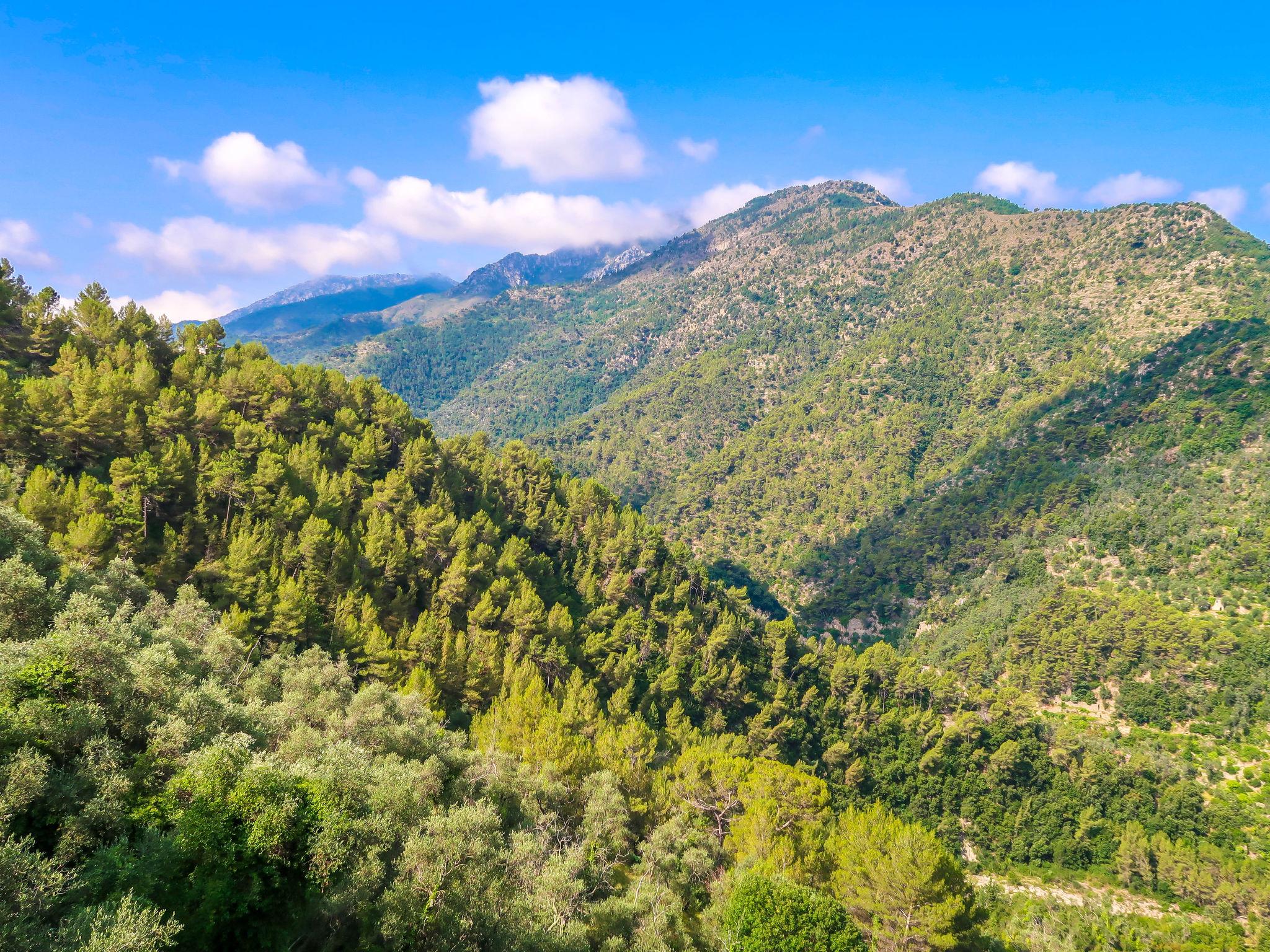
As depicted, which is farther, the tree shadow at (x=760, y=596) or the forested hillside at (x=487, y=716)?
the tree shadow at (x=760, y=596)

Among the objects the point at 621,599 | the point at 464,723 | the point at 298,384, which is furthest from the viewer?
the point at 621,599

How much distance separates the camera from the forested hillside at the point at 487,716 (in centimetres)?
1998

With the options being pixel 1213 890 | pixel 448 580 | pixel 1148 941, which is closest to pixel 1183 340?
pixel 1213 890

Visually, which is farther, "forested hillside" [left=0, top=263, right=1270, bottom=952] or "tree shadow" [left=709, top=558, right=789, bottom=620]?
"tree shadow" [left=709, top=558, right=789, bottom=620]

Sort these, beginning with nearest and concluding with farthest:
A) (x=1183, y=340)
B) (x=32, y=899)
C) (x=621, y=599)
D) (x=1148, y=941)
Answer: (x=32, y=899) < (x=1148, y=941) < (x=621, y=599) < (x=1183, y=340)

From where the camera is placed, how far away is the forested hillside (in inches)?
787

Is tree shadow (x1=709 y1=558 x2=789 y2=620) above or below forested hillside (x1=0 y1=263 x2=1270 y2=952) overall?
below

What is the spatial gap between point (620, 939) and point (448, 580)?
49.1m

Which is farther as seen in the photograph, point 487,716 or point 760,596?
point 760,596

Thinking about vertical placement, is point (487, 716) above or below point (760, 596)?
above

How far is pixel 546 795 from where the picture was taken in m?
38.4

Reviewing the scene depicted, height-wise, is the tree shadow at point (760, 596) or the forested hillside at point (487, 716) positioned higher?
the forested hillside at point (487, 716)

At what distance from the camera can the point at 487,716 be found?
52625 millimetres

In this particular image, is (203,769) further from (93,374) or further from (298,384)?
(298,384)
